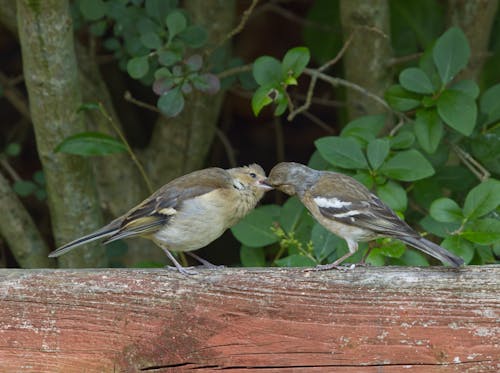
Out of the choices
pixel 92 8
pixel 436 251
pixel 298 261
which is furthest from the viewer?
pixel 92 8

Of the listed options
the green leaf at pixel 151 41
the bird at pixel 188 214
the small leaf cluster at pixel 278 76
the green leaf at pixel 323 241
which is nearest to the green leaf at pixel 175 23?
the green leaf at pixel 151 41

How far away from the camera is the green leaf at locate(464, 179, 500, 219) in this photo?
321cm

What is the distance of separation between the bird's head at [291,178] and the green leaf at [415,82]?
589 millimetres

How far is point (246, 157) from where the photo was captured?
739 cm

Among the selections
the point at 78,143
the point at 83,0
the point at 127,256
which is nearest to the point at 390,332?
the point at 78,143

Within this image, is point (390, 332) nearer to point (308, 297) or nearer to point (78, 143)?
point (308, 297)

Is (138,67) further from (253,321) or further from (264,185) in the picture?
(253,321)

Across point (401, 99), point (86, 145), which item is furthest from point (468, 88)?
Result: point (86, 145)

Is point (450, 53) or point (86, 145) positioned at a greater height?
point (450, 53)

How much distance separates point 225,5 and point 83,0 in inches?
37.5

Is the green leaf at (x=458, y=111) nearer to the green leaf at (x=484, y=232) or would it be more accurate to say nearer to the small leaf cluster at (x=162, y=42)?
the green leaf at (x=484, y=232)

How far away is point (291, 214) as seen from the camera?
3781 mm

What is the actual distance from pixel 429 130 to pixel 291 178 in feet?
2.16

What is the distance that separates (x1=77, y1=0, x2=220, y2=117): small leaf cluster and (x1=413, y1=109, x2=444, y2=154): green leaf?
3.04 ft
